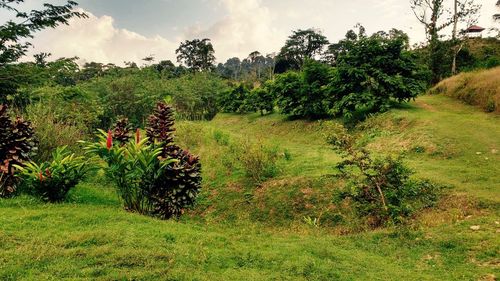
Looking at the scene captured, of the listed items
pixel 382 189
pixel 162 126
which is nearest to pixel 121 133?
pixel 162 126

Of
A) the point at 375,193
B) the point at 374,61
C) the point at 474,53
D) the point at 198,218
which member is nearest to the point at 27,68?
the point at 198,218

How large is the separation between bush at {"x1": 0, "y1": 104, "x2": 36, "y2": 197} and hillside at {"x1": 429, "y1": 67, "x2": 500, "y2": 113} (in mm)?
16082

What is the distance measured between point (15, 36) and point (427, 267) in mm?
14563

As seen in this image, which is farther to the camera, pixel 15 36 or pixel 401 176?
pixel 15 36

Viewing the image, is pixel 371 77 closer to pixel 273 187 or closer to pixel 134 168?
pixel 273 187

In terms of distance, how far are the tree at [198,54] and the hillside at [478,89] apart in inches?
1537

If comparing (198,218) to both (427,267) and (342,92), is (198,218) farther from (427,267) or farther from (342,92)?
(342,92)

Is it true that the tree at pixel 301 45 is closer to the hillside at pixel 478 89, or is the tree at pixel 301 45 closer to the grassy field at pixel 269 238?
the hillside at pixel 478 89

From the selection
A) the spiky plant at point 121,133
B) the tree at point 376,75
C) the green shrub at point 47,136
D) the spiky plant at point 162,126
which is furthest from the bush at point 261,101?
the spiky plant at point 162,126

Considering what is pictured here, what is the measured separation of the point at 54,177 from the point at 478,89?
→ 17.9 meters

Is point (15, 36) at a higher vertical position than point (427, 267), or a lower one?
higher

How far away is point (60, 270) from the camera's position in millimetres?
3875

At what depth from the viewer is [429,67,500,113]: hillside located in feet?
49.5

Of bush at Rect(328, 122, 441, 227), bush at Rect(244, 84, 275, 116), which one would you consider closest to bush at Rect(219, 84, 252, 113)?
bush at Rect(244, 84, 275, 116)
